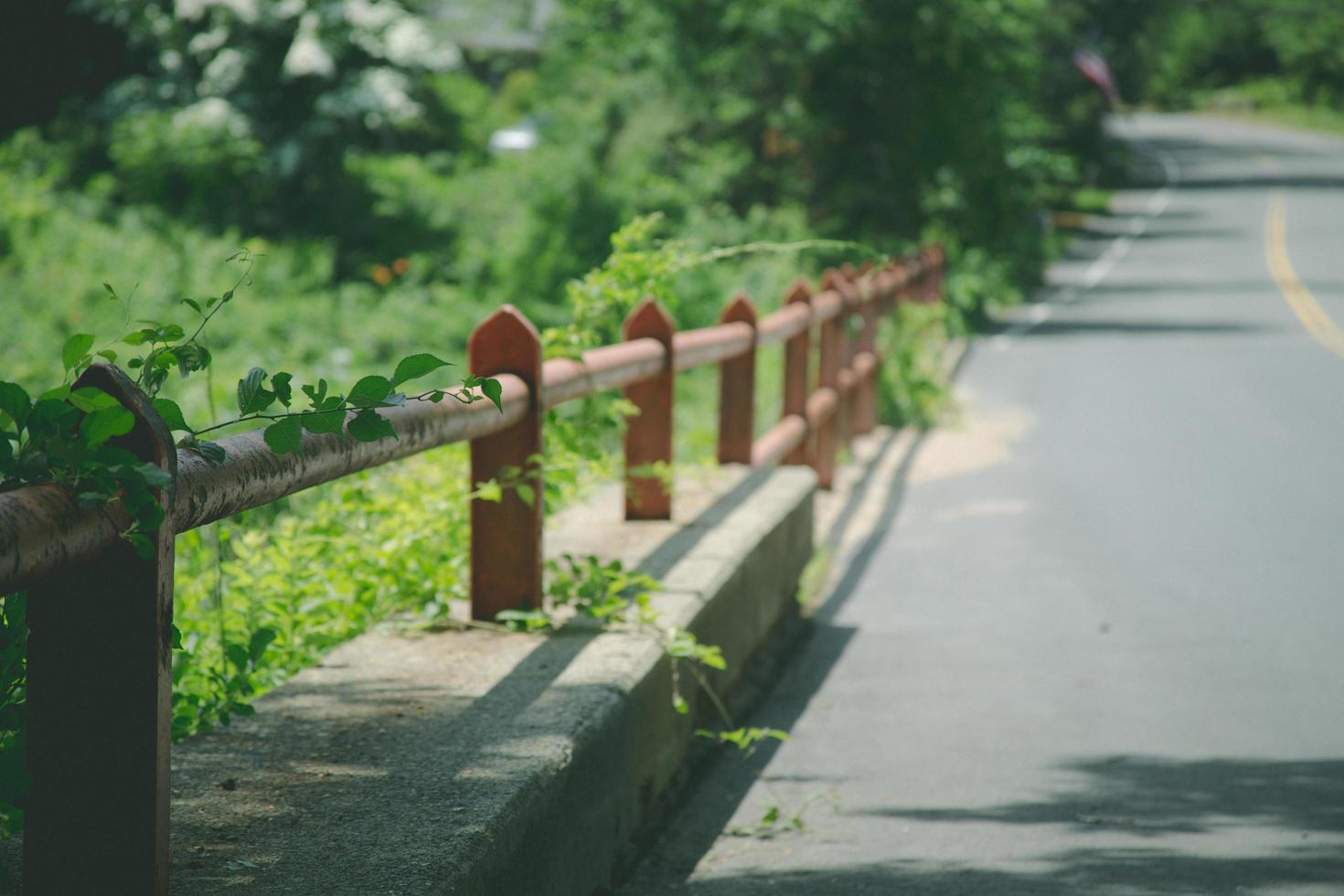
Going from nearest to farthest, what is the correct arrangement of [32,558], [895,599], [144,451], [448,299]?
[32,558] < [144,451] < [895,599] < [448,299]

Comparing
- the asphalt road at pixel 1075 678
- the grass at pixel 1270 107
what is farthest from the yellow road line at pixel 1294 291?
the grass at pixel 1270 107

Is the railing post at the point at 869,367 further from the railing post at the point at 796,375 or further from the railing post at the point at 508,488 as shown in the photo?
the railing post at the point at 508,488

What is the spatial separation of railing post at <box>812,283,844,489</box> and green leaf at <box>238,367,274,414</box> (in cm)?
731

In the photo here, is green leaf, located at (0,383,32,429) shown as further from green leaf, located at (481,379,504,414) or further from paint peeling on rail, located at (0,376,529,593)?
green leaf, located at (481,379,504,414)

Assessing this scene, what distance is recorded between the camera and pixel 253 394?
2.29m

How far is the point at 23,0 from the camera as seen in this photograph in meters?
24.2

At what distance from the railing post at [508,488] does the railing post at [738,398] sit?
255cm

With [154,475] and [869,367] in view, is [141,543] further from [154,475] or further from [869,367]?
[869,367]

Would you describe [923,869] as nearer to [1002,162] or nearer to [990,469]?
[990,469]

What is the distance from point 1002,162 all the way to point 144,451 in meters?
20.1

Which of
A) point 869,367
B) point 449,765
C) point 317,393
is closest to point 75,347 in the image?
point 317,393

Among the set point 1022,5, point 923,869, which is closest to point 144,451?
point 923,869

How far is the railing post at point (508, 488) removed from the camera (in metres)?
4.07

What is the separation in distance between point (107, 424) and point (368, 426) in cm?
50
